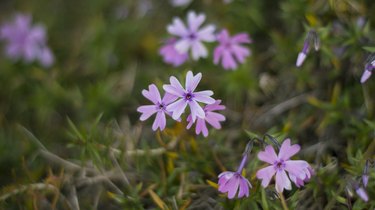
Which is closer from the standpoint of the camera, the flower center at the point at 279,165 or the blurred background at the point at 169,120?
the flower center at the point at 279,165

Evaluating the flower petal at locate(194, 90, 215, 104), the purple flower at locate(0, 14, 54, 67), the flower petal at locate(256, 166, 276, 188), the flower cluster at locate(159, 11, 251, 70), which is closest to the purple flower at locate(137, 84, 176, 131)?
the flower petal at locate(194, 90, 215, 104)

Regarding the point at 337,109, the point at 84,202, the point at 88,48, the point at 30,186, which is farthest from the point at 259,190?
the point at 88,48

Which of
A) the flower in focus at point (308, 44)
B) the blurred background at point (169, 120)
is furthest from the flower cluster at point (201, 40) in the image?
the flower in focus at point (308, 44)

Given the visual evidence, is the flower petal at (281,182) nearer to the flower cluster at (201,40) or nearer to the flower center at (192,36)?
the flower cluster at (201,40)

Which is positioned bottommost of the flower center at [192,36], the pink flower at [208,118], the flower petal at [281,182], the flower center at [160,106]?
the flower petal at [281,182]

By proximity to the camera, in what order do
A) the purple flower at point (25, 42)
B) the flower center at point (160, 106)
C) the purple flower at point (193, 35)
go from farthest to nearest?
the purple flower at point (25, 42), the purple flower at point (193, 35), the flower center at point (160, 106)

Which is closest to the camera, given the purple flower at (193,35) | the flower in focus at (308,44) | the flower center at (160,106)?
the flower center at (160,106)

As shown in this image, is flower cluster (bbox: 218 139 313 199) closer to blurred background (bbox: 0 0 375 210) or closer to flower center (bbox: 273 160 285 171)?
flower center (bbox: 273 160 285 171)
